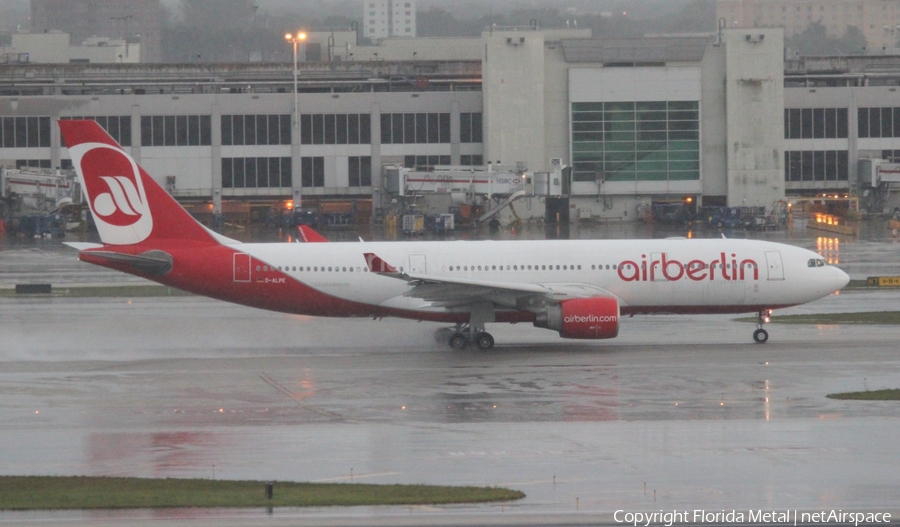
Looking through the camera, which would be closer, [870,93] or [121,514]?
[121,514]

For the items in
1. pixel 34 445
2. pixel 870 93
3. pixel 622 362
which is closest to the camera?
pixel 34 445

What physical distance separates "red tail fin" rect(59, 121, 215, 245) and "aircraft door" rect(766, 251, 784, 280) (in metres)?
20.0

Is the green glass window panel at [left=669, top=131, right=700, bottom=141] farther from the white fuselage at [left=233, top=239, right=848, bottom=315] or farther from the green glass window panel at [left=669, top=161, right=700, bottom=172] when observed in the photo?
the white fuselage at [left=233, top=239, right=848, bottom=315]

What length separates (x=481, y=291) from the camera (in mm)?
38406

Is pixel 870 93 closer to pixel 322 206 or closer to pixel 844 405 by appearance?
pixel 322 206

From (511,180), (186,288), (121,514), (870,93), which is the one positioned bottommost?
(121,514)

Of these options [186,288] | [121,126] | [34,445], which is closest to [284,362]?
[186,288]

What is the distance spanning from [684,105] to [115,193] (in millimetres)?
64554

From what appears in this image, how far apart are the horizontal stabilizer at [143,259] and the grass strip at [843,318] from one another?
847 inches

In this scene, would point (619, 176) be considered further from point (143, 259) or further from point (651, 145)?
point (143, 259)

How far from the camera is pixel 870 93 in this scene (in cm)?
10156

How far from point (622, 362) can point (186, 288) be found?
14785 millimetres

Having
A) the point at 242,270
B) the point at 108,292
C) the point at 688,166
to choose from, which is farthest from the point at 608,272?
the point at 688,166

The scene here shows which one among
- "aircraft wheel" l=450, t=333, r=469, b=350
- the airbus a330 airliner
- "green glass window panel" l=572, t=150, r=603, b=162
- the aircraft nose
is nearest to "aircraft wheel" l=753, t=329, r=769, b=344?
the airbus a330 airliner
